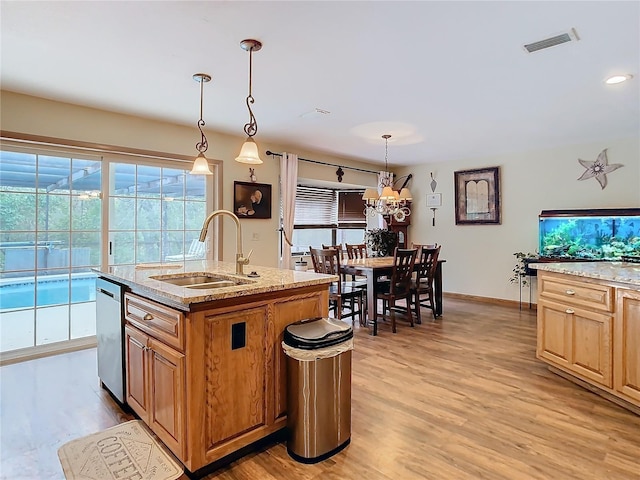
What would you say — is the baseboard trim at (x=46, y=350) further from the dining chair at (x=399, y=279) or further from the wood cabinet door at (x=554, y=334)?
the wood cabinet door at (x=554, y=334)

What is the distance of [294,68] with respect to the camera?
2.89m

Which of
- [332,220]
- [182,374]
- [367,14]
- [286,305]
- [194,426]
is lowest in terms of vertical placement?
[194,426]

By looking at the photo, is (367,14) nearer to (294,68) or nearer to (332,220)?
(294,68)

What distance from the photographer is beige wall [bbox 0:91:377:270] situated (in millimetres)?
3496

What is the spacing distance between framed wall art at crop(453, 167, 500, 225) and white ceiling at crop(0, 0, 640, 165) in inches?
65.9

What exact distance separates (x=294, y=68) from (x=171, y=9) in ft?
3.28

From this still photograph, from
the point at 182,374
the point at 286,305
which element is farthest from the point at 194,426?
the point at 286,305

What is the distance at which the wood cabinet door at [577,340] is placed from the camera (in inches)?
104

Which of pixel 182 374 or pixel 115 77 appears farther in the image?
pixel 115 77

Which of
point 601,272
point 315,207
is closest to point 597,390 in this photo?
point 601,272

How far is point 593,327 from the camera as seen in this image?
2.72 metres

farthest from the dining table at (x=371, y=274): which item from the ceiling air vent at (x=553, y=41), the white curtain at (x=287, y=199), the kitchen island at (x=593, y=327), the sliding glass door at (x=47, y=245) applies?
the sliding glass door at (x=47, y=245)

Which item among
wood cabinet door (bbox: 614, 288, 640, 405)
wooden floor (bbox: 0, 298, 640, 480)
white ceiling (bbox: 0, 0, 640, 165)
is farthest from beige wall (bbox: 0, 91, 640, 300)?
wood cabinet door (bbox: 614, 288, 640, 405)

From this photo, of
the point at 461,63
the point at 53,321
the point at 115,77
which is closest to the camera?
the point at 461,63
